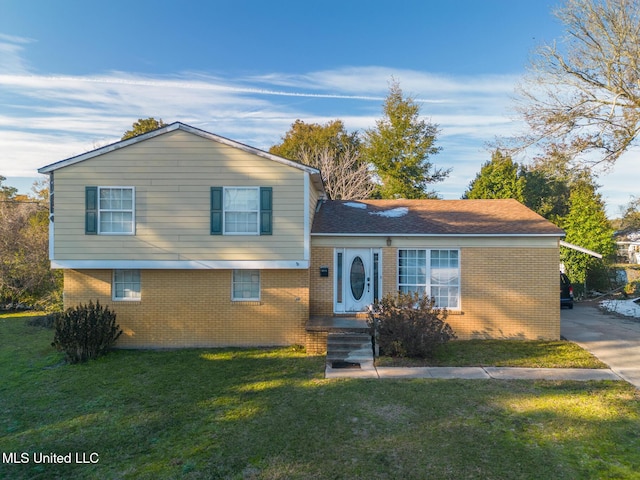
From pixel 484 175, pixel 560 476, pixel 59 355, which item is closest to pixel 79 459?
pixel 560 476

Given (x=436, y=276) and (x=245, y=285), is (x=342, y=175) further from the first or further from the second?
(x=245, y=285)

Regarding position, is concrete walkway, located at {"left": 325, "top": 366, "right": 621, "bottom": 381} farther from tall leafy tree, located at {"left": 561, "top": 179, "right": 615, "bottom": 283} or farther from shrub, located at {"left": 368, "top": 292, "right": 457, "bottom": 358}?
tall leafy tree, located at {"left": 561, "top": 179, "right": 615, "bottom": 283}

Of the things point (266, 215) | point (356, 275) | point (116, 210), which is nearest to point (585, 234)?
point (356, 275)

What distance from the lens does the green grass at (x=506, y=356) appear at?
9.57m

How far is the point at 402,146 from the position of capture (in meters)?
30.5

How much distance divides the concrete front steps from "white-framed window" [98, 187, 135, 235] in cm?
629

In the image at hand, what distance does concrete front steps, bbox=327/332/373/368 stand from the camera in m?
9.83

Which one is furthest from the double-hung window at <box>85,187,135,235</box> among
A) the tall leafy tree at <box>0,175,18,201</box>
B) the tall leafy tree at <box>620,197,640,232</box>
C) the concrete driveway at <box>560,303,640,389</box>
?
the tall leafy tree at <box>0,175,18,201</box>

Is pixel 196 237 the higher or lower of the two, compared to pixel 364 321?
higher

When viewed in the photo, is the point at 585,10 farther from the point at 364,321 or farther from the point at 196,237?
the point at 196,237

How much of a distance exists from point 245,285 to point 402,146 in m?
22.1

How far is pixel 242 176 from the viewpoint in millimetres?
11281

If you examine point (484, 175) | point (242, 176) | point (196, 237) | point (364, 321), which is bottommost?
point (364, 321)

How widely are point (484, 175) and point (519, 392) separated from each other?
22819 mm
